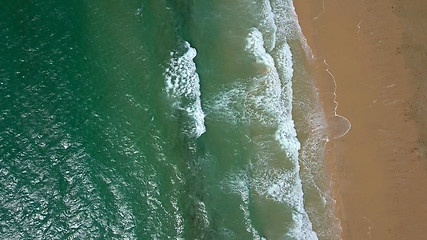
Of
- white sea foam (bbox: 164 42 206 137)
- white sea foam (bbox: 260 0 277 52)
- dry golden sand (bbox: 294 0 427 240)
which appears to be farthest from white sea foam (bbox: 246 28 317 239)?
white sea foam (bbox: 164 42 206 137)

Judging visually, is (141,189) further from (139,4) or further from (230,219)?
(139,4)

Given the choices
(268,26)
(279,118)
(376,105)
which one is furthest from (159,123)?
(376,105)

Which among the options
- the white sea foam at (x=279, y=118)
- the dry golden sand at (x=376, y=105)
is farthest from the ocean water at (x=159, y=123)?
the dry golden sand at (x=376, y=105)

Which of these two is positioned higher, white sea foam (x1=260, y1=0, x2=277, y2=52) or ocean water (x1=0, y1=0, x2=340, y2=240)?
white sea foam (x1=260, y1=0, x2=277, y2=52)

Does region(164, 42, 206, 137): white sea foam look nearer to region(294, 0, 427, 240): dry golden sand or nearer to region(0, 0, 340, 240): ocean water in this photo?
region(0, 0, 340, 240): ocean water

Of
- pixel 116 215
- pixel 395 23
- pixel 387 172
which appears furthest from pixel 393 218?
pixel 116 215
